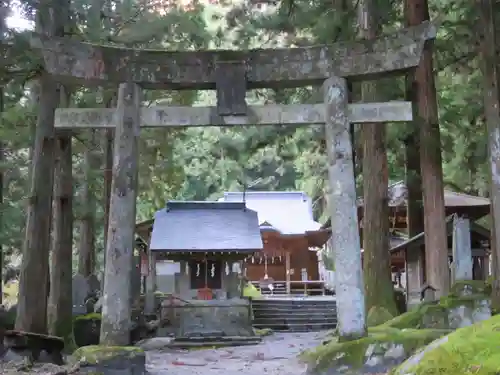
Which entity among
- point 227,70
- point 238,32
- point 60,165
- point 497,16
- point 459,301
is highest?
point 238,32

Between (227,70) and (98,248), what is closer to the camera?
(227,70)

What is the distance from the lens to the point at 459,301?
10562mm

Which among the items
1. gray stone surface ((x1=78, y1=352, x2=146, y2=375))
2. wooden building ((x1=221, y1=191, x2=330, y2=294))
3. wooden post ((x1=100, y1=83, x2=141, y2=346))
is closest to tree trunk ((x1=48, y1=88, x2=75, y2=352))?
wooden post ((x1=100, y1=83, x2=141, y2=346))

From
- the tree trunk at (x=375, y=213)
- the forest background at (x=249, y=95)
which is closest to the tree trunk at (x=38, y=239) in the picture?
the forest background at (x=249, y=95)

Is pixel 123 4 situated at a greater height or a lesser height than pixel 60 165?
greater

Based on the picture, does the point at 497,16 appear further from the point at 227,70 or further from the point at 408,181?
the point at 227,70

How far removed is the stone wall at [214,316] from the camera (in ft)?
57.3

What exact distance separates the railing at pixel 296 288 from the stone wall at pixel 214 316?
1021 centimetres

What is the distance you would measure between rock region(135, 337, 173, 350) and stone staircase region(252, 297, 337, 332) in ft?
14.0

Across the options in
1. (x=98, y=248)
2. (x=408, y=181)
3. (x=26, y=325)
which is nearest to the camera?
(x=26, y=325)

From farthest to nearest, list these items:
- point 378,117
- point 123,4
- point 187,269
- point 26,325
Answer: point 187,269 < point 123,4 < point 26,325 < point 378,117

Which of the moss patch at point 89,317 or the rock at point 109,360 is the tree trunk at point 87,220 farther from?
the rock at point 109,360

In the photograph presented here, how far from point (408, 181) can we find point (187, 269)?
26.4ft

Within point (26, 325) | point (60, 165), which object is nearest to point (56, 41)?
point (60, 165)
